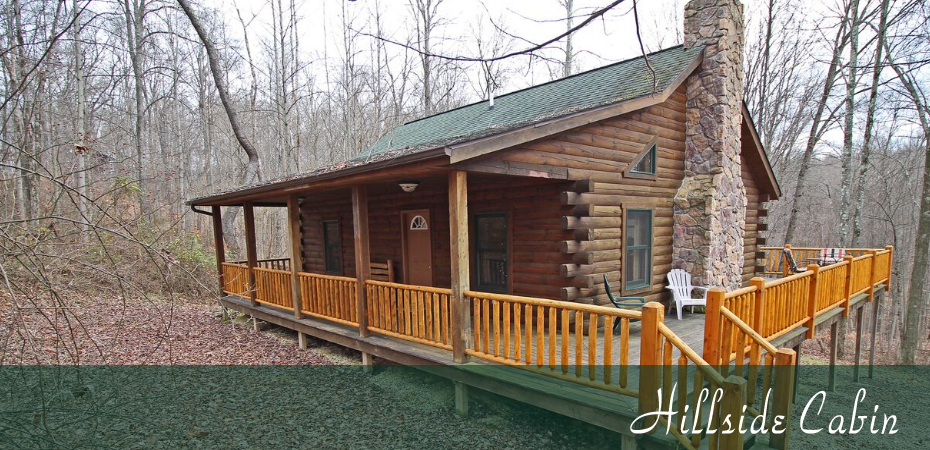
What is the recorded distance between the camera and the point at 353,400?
20.6ft

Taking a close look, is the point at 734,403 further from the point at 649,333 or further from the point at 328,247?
the point at 328,247

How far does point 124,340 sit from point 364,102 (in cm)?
1570

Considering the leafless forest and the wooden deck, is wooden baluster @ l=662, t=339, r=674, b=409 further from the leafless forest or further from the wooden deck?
the leafless forest

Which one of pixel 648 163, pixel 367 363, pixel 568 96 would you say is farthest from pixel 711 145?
pixel 367 363

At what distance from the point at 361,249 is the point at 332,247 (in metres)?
5.88

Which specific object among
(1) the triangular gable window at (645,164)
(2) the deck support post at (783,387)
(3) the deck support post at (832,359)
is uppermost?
(1) the triangular gable window at (645,164)

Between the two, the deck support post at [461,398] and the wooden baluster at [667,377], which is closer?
the wooden baluster at [667,377]

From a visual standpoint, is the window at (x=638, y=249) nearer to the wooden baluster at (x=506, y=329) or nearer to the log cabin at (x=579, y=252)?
the log cabin at (x=579, y=252)

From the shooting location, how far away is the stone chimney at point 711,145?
811cm

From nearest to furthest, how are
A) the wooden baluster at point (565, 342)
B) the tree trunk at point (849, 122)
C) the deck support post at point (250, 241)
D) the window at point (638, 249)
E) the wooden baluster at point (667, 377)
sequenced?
the wooden baluster at point (667, 377) < the wooden baluster at point (565, 342) < the window at point (638, 249) < the deck support post at point (250, 241) < the tree trunk at point (849, 122)

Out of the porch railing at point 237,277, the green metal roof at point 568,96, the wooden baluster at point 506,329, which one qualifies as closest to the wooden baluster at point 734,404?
the wooden baluster at point 506,329

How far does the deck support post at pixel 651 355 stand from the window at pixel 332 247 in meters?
9.02

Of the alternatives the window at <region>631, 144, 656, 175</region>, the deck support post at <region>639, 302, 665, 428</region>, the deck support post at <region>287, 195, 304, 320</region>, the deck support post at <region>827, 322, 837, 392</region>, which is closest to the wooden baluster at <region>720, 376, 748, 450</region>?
the deck support post at <region>639, 302, 665, 428</region>

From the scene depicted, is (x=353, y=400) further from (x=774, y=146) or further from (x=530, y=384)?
(x=774, y=146)
